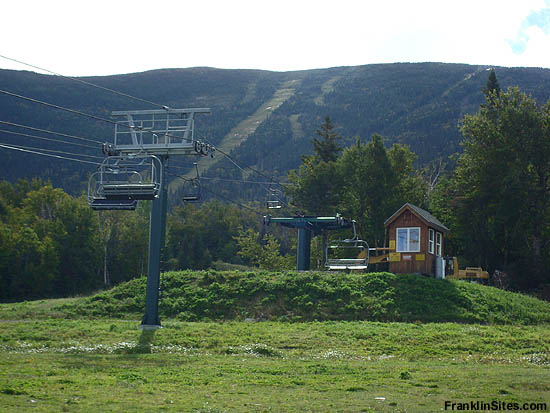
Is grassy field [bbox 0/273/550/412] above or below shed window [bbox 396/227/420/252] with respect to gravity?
below

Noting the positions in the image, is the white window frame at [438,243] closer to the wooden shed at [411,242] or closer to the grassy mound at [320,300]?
the wooden shed at [411,242]

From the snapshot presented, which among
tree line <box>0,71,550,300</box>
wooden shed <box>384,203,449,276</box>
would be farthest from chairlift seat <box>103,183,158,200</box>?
wooden shed <box>384,203,449,276</box>

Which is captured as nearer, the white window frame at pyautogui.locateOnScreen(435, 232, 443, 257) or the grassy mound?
the grassy mound

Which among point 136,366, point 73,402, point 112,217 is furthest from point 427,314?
point 112,217

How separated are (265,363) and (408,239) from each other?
21.6 m

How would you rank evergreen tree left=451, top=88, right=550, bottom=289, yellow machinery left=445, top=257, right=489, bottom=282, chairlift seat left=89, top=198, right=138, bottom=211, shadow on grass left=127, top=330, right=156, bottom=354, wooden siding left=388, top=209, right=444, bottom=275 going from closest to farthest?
shadow on grass left=127, top=330, right=156, bottom=354 → chairlift seat left=89, top=198, right=138, bottom=211 → wooden siding left=388, top=209, right=444, bottom=275 → yellow machinery left=445, top=257, right=489, bottom=282 → evergreen tree left=451, top=88, right=550, bottom=289

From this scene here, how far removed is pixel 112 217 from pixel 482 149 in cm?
5457

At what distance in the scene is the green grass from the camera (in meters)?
14.8

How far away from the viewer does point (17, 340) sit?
2775 cm

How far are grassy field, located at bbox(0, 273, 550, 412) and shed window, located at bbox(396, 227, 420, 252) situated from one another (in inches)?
223

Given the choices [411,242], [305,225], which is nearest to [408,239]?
[411,242]

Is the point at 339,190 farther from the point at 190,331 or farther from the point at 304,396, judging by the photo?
the point at 304,396

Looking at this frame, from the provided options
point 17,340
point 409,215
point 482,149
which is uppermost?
point 482,149

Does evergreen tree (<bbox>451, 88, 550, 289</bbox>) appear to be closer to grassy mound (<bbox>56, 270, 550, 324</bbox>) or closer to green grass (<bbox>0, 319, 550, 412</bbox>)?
grassy mound (<bbox>56, 270, 550, 324</bbox>)
